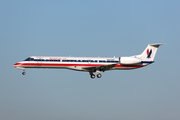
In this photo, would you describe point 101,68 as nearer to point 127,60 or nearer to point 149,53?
point 127,60

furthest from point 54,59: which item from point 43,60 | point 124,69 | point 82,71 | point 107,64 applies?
point 124,69

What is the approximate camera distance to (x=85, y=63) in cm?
5075

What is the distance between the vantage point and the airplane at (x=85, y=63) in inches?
1967

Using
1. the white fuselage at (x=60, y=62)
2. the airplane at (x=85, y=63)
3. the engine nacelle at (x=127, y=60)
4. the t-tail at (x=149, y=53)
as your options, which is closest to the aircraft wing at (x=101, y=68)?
the airplane at (x=85, y=63)

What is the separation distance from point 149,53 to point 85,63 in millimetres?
12093

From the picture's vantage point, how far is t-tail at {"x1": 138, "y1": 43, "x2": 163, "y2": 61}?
53750mm

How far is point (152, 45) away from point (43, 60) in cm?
1987

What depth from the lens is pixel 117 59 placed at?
171ft

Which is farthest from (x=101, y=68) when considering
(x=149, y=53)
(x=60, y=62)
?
(x=149, y=53)

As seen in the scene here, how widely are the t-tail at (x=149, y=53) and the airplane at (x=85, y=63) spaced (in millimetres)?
951

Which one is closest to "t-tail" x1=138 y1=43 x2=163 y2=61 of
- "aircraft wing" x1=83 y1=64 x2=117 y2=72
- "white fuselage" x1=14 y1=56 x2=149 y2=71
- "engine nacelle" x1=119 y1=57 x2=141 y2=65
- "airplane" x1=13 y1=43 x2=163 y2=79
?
"airplane" x1=13 y1=43 x2=163 y2=79

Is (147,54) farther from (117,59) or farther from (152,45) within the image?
(117,59)

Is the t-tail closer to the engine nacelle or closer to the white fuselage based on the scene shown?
the engine nacelle

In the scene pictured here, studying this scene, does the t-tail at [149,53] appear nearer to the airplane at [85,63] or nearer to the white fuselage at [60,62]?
the airplane at [85,63]
